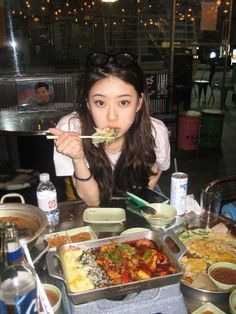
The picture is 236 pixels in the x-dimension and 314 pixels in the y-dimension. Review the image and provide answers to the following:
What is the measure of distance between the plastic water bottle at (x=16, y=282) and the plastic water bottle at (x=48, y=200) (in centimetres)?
88

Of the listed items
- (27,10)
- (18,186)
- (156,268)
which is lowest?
(18,186)

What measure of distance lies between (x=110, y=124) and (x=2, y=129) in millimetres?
2394

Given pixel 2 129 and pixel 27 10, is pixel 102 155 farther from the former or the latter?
pixel 27 10

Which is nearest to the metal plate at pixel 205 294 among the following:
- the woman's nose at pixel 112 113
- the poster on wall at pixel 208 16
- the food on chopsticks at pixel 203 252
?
the food on chopsticks at pixel 203 252

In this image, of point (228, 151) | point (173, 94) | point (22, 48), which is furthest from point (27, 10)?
point (228, 151)

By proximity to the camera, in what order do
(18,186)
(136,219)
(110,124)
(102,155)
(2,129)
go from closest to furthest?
(136,219)
(110,124)
(102,155)
(18,186)
(2,129)

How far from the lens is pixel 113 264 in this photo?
4.45ft

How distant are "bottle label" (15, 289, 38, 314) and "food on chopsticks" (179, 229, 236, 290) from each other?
2.49 ft

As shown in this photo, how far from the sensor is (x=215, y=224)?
6.65ft

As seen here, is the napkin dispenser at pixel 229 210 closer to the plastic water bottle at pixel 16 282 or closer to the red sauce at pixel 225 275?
the red sauce at pixel 225 275

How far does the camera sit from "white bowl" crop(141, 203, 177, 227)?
188 centimetres

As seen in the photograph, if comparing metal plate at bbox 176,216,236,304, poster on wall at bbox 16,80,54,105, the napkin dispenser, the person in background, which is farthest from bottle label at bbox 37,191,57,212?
poster on wall at bbox 16,80,54,105

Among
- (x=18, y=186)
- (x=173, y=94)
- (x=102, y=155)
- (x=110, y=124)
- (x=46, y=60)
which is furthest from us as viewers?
(x=173, y=94)

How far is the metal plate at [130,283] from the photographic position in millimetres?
1105
